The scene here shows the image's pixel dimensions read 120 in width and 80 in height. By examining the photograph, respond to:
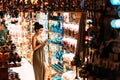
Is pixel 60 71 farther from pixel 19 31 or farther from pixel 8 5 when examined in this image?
pixel 19 31

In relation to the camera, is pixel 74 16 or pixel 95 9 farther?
pixel 74 16

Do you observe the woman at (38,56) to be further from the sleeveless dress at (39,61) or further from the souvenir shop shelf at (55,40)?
the souvenir shop shelf at (55,40)

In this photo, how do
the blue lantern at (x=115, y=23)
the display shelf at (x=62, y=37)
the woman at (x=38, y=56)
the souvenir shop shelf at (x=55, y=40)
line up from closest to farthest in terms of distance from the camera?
the blue lantern at (x=115, y=23)
the woman at (x=38, y=56)
the display shelf at (x=62, y=37)
the souvenir shop shelf at (x=55, y=40)

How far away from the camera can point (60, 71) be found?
7234mm

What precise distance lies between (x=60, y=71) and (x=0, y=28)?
2.05m

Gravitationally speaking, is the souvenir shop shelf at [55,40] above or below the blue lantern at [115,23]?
below

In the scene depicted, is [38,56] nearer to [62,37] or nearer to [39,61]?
[39,61]

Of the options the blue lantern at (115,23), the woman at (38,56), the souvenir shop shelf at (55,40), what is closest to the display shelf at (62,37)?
the souvenir shop shelf at (55,40)

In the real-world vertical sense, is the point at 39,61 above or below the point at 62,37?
below

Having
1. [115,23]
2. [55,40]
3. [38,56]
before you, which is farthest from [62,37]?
[115,23]

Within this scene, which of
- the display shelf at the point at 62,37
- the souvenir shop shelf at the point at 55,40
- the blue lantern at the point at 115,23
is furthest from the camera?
the souvenir shop shelf at the point at 55,40

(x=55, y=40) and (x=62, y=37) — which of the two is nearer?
(x=62, y=37)

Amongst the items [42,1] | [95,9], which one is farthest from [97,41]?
[42,1]

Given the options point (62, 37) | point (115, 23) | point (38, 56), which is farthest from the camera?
point (62, 37)
